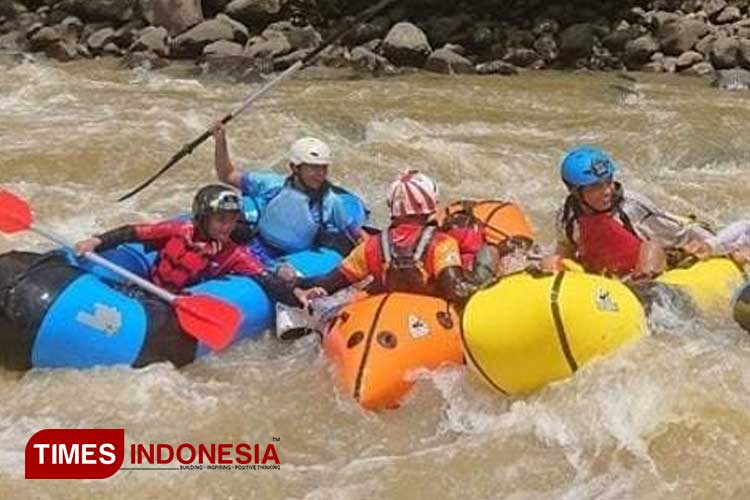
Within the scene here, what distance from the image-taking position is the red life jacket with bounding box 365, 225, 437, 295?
17.5ft

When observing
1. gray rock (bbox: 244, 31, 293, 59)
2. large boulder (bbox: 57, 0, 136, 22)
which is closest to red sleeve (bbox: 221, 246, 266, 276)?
gray rock (bbox: 244, 31, 293, 59)

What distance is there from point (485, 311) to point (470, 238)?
1.01m

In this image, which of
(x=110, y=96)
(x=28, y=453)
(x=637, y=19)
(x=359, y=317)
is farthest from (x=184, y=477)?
(x=637, y=19)

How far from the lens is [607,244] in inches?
217

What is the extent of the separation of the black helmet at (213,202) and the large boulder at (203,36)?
8964 mm

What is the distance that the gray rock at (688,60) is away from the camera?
13500mm

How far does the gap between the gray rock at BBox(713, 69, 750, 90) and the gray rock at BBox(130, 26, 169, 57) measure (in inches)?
240

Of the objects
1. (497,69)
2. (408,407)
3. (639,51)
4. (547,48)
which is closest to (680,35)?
(639,51)

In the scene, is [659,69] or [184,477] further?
[659,69]

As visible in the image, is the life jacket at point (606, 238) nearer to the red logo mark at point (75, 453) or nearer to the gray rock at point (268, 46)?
the red logo mark at point (75, 453)

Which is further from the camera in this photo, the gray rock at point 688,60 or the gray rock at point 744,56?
the gray rock at point 688,60

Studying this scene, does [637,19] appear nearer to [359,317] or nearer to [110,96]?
[110,96]

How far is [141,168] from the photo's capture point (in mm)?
8969

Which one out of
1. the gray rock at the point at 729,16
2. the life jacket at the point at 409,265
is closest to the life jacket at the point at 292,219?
the life jacket at the point at 409,265
